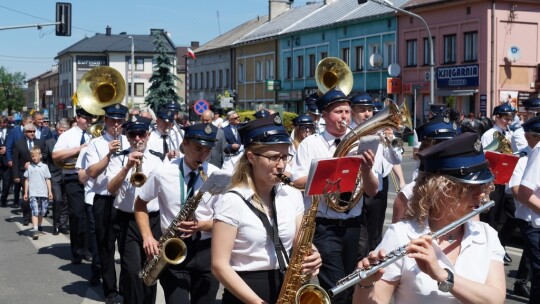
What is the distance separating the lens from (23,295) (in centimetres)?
969

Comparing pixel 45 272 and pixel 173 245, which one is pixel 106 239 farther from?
pixel 173 245

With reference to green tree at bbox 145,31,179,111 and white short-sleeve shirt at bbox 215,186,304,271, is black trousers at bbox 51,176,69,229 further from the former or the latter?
green tree at bbox 145,31,179,111

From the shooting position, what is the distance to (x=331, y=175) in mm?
4922

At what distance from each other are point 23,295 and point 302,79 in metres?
48.0

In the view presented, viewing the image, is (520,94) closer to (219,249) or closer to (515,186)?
(515,186)

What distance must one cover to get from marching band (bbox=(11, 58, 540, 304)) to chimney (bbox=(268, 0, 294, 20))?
2325 inches

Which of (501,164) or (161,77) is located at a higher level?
(161,77)

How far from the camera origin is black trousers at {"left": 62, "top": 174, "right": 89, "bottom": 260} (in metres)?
11.7

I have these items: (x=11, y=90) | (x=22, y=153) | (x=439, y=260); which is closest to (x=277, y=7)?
(x=22, y=153)

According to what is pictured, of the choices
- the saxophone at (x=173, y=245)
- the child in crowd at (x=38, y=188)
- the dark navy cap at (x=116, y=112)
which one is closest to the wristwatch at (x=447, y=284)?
the saxophone at (x=173, y=245)

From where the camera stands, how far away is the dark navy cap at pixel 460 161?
3.58 metres

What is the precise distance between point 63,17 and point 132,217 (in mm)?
23820

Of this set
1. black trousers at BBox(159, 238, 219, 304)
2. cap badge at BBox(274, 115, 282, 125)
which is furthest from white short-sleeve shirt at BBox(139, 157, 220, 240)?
cap badge at BBox(274, 115, 282, 125)

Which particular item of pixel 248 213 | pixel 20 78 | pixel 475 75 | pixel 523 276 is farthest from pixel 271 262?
pixel 20 78
